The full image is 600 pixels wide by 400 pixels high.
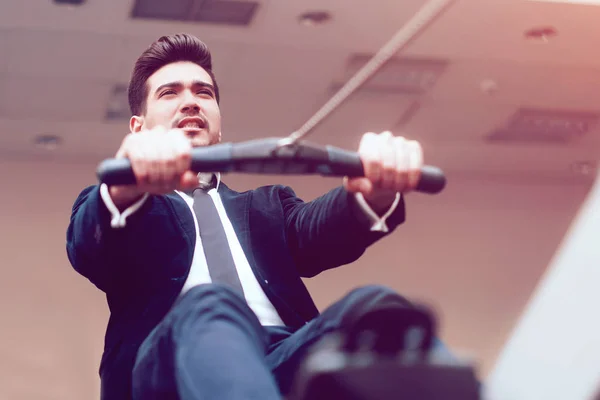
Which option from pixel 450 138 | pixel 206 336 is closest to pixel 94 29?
pixel 450 138

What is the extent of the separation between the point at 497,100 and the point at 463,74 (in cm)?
42

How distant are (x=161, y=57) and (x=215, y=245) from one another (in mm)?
594

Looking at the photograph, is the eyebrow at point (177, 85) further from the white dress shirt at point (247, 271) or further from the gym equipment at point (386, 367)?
the gym equipment at point (386, 367)

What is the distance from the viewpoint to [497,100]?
470 centimetres

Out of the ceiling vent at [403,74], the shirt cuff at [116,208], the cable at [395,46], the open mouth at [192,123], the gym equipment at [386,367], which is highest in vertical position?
the ceiling vent at [403,74]

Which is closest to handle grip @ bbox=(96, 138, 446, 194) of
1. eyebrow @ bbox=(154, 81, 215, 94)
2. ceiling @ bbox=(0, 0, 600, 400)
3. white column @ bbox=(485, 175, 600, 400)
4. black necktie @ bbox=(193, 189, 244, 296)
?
black necktie @ bbox=(193, 189, 244, 296)

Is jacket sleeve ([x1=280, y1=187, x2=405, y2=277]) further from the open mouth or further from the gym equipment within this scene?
the gym equipment

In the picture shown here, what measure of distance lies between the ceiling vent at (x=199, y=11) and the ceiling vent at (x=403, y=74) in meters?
0.69

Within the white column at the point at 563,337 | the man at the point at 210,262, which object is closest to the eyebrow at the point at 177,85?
the man at the point at 210,262

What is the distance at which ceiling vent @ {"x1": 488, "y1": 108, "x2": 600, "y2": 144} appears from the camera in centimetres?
493

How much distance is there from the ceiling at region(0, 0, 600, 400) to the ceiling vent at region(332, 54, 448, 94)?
3cm

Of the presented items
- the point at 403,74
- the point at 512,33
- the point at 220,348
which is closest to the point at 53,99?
the point at 403,74

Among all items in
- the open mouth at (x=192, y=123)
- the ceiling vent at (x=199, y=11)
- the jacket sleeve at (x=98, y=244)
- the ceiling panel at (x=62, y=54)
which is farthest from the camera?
the ceiling panel at (x=62, y=54)

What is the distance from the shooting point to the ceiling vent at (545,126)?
4930 mm
